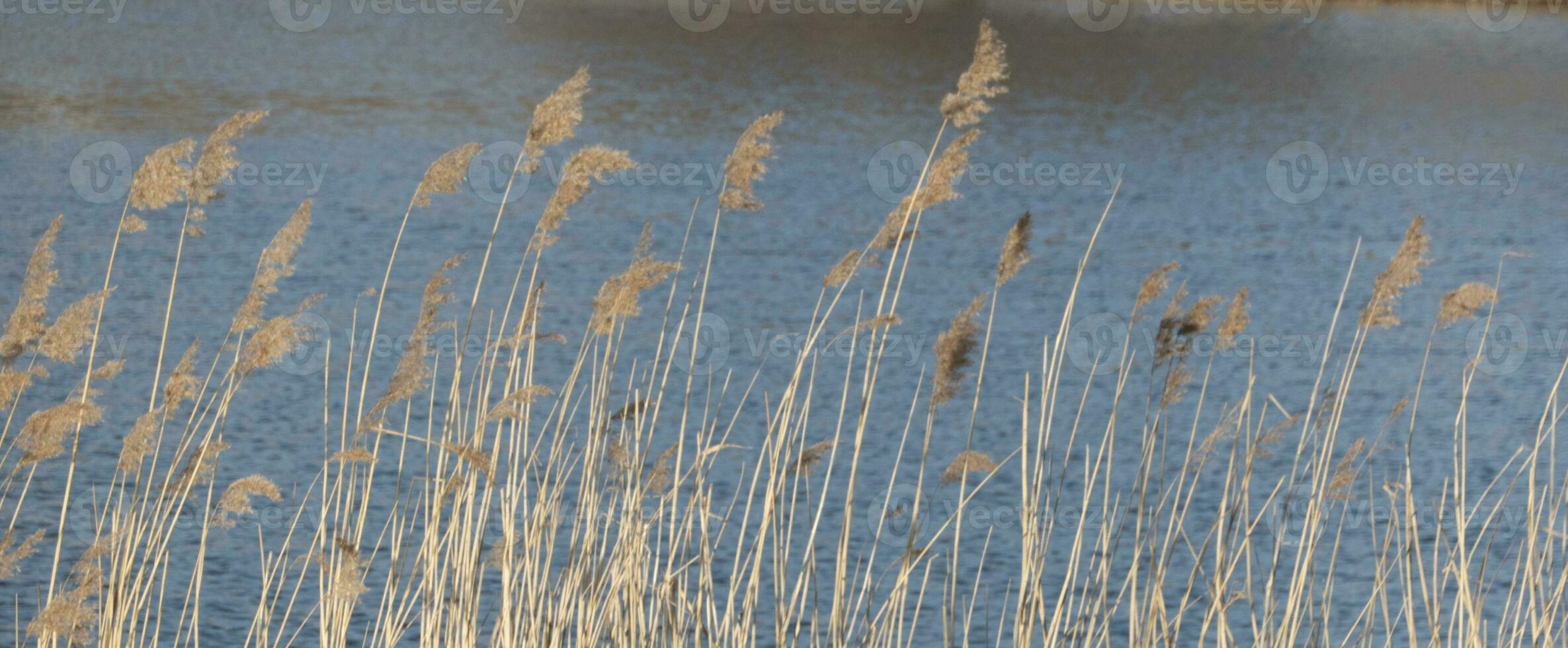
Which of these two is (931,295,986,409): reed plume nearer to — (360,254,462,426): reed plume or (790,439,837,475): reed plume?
(790,439,837,475): reed plume

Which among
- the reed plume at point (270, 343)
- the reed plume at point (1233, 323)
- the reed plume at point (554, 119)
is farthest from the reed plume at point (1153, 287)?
the reed plume at point (270, 343)

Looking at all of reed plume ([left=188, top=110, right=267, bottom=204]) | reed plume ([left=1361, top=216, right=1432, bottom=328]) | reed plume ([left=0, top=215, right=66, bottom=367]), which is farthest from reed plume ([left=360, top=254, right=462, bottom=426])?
reed plume ([left=1361, top=216, right=1432, bottom=328])

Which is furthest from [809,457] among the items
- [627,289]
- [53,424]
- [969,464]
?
[53,424]

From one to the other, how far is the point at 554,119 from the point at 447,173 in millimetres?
182

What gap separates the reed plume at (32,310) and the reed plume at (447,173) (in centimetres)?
51

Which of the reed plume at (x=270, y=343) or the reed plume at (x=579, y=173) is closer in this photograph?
the reed plume at (x=270, y=343)

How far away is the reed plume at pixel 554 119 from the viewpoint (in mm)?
2531

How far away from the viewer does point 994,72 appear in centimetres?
246

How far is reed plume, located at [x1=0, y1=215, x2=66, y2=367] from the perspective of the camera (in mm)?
2373

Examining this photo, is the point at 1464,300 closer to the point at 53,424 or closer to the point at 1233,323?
the point at 1233,323

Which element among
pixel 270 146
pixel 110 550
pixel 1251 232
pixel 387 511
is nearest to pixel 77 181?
pixel 270 146

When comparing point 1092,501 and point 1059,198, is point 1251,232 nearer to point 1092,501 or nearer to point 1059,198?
point 1059,198

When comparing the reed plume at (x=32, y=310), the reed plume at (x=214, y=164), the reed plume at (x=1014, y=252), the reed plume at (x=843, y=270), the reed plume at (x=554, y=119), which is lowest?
the reed plume at (x=32, y=310)

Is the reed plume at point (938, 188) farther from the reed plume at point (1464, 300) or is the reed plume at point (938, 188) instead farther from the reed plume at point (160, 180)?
the reed plume at point (160, 180)
